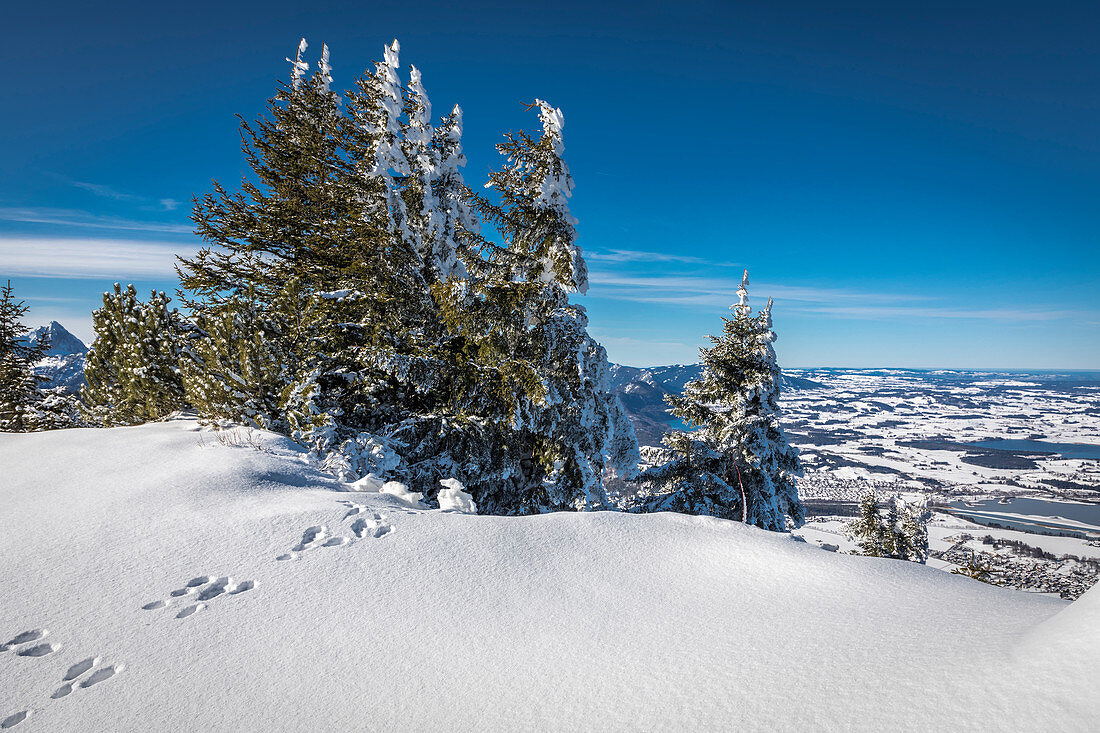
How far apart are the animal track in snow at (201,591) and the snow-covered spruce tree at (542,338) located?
644 cm

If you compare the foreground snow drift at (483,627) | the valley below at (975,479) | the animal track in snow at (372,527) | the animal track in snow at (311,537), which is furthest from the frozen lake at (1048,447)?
the animal track in snow at (311,537)

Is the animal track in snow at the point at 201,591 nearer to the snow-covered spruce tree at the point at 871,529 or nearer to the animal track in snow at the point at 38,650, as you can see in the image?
the animal track in snow at the point at 38,650

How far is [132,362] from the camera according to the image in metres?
8.80

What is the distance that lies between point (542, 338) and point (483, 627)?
753 centimetres

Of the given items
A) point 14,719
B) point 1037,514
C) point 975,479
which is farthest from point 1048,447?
point 14,719

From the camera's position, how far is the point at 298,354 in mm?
8945

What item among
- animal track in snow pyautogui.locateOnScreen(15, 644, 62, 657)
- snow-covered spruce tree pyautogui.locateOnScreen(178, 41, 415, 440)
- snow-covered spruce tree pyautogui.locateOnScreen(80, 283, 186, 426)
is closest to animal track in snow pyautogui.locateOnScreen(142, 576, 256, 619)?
animal track in snow pyautogui.locateOnScreen(15, 644, 62, 657)

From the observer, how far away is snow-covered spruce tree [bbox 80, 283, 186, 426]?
8.82 metres

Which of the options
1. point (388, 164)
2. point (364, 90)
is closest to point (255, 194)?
point (364, 90)

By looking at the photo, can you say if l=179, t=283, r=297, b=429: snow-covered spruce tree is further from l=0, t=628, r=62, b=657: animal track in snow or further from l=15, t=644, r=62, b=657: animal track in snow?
l=15, t=644, r=62, b=657: animal track in snow

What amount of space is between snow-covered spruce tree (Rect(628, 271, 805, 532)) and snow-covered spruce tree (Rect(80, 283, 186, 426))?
12.7 meters

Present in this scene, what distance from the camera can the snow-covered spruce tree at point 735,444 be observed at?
1455 cm

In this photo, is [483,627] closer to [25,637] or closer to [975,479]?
[25,637]

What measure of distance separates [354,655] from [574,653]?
1.43 metres
